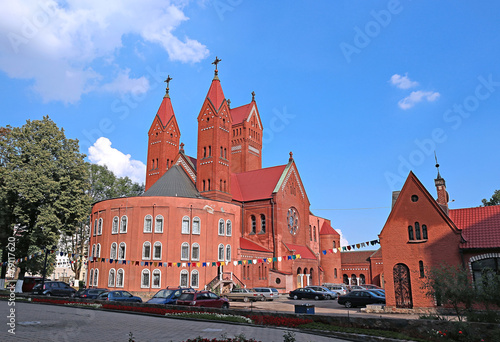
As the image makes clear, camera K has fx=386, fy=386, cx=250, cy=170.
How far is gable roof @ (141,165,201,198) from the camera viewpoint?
142 ft

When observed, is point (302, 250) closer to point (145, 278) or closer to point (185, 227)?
point (185, 227)

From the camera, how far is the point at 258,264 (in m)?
46.8

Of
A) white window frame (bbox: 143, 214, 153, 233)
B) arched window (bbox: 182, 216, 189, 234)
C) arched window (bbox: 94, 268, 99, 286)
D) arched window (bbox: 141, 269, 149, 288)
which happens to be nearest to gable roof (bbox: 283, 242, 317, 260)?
arched window (bbox: 182, 216, 189, 234)

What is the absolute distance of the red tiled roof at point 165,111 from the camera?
55894 millimetres

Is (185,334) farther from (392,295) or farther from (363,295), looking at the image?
(363,295)

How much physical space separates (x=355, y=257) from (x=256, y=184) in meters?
27.2

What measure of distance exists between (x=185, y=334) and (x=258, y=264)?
117 feet

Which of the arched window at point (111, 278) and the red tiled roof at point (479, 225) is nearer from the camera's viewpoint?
the red tiled roof at point (479, 225)

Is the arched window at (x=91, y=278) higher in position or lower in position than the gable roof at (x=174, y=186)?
lower

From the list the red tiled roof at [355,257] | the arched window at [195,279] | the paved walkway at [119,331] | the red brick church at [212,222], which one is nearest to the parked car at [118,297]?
the paved walkway at [119,331]

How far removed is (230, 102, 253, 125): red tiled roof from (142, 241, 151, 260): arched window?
36.1 m

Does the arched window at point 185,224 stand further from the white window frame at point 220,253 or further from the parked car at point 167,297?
the parked car at point 167,297

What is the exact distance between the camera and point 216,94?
169 feet

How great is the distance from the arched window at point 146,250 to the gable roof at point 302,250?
62.6 ft
